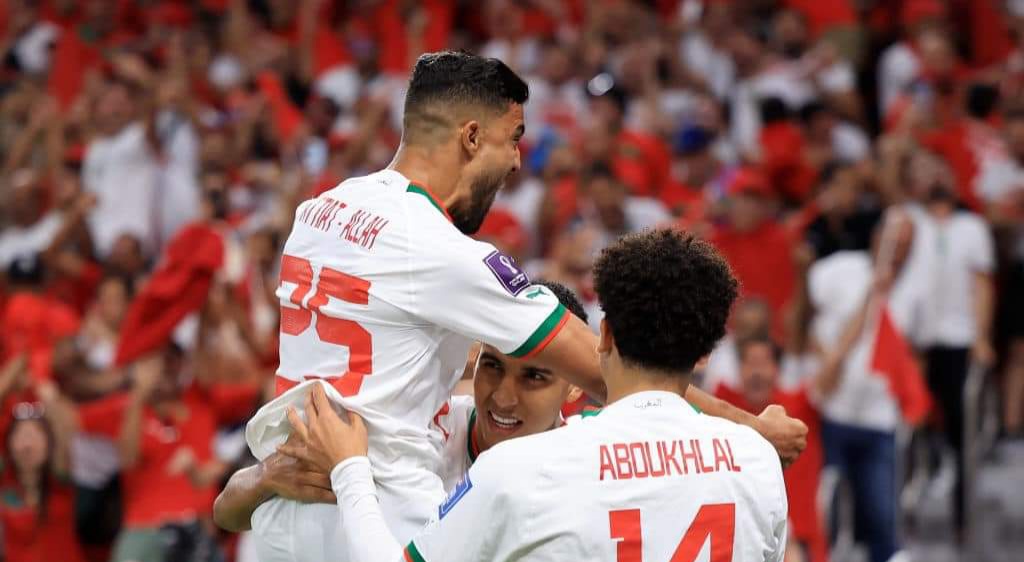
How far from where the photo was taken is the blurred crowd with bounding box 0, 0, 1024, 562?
7.96 m

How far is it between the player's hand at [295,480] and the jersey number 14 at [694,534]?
79 centimetres

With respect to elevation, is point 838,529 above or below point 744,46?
below

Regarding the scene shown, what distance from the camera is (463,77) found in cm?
376

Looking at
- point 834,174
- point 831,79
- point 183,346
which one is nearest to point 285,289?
point 183,346

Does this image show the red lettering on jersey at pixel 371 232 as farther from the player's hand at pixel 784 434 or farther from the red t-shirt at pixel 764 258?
the red t-shirt at pixel 764 258

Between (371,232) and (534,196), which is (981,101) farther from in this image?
(371,232)

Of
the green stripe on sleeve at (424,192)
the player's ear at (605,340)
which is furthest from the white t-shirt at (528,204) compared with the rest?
the player's ear at (605,340)

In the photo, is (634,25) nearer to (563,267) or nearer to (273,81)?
(273,81)

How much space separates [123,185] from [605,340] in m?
7.91

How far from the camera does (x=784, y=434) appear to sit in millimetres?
3699

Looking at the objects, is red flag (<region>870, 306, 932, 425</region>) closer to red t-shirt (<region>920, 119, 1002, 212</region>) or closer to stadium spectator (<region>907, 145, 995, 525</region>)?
stadium spectator (<region>907, 145, 995, 525</region>)

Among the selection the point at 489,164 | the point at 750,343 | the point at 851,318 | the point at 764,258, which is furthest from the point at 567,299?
the point at 764,258

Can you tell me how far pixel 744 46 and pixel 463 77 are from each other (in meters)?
7.68

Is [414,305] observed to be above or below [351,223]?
below
